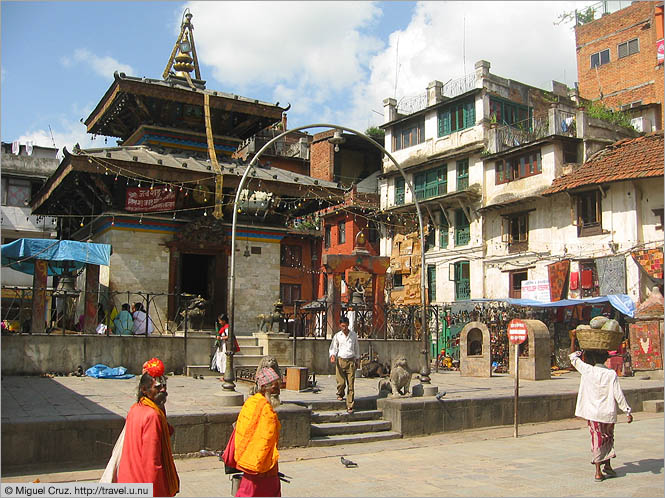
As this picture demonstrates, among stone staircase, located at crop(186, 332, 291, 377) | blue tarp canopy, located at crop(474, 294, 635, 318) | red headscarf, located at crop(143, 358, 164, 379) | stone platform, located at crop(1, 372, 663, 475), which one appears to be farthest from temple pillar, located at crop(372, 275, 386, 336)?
red headscarf, located at crop(143, 358, 164, 379)

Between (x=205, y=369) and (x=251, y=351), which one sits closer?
(x=205, y=369)

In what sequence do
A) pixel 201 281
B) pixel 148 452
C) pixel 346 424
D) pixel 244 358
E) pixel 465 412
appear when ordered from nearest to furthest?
pixel 148 452
pixel 346 424
pixel 465 412
pixel 244 358
pixel 201 281

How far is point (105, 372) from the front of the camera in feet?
50.6

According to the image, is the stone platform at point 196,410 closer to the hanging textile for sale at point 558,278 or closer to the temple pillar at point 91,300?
the temple pillar at point 91,300

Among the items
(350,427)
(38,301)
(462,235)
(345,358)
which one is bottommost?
(350,427)

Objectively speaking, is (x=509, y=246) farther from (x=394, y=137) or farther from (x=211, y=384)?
(x=211, y=384)

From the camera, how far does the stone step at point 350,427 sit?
12039mm

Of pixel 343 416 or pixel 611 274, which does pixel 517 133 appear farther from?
pixel 343 416

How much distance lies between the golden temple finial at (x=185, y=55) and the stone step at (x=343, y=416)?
54.2ft

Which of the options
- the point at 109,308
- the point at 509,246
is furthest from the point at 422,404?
the point at 509,246

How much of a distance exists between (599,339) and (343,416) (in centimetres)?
534

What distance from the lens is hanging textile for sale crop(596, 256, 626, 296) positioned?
28.3 m

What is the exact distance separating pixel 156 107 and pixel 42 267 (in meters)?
7.35

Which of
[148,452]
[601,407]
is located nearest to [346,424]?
[601,407]
